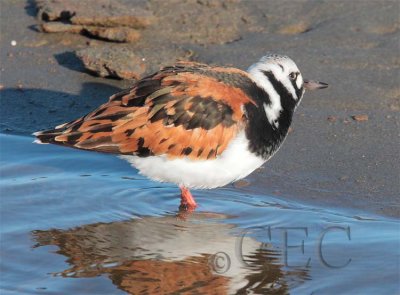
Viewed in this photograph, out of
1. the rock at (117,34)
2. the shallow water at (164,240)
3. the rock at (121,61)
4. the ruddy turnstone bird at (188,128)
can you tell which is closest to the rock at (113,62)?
the rock at (121,61)

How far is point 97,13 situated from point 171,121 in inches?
144

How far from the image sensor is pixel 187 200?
698cm

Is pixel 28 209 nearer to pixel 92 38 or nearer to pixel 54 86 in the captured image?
pixel 54 86

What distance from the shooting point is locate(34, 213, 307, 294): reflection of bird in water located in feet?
18.6

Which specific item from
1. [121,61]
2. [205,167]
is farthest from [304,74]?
[205,167]

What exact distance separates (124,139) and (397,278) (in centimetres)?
221

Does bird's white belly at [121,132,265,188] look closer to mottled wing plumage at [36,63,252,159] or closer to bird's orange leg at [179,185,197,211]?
mottled wing plumage at [36,63,252,159]

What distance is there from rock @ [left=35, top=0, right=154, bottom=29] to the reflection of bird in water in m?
3.57

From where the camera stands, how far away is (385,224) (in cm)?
643

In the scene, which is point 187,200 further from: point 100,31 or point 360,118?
point 100,31

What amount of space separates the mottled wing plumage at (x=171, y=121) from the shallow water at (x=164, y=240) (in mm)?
619

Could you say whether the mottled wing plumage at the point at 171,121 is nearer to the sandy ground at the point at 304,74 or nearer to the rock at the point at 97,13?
the sandy ground at the point at 304,74

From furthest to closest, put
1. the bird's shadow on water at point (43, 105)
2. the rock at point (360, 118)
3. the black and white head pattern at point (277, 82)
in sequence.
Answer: the bird's shadow on water at point (43, 105) → the rock at point (360, 118) → the black and white head pattern at point (277, 82)

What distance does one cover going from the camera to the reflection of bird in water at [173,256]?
18.6 feet
